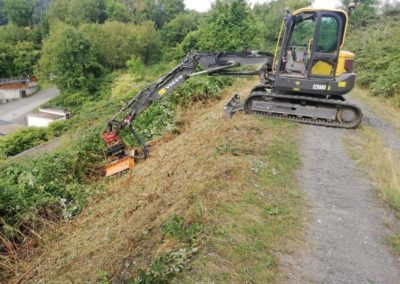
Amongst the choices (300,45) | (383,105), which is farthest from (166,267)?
(383,105)

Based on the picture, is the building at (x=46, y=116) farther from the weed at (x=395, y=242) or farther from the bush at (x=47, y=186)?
the weed at (x=395, y=242)

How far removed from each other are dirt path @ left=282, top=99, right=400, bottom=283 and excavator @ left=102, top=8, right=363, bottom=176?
6.43 ft

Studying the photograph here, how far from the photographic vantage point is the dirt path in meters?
3.54

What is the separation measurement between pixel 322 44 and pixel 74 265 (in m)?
6.73

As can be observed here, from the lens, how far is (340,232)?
421 centimetres

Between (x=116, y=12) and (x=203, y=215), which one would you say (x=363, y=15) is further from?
(x=116, y=12)

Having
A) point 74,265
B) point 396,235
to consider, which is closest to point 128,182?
point 74,265

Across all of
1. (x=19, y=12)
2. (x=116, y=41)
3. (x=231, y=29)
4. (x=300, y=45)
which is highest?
(x=19, y=12)

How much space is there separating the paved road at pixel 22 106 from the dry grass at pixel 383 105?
2786cm

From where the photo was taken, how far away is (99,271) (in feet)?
12.2

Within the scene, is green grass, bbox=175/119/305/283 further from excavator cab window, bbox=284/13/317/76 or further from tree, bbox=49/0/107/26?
tree, bbox=49/0/107/26

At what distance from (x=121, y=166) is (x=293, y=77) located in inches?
182

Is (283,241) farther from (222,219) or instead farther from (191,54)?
(191,54)

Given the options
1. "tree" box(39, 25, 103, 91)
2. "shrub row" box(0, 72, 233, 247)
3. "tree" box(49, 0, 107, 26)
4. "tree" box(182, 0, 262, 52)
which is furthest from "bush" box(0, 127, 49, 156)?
"tree" box(49, 0, 107, 26)
